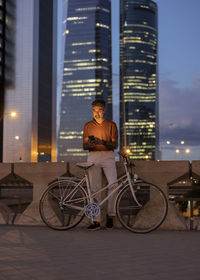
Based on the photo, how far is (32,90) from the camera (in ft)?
359

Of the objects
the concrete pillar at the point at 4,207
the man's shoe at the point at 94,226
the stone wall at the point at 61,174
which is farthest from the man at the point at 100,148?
the concrete pillar at the point at 4,207

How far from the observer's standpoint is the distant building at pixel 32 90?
104m

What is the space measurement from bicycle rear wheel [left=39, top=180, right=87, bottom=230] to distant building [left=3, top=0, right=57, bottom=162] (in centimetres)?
9516

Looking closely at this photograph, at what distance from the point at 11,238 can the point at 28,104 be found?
106 meters

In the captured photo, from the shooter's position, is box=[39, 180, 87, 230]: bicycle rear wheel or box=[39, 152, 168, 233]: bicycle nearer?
box=[39, 152, 168, 233]: bicycle

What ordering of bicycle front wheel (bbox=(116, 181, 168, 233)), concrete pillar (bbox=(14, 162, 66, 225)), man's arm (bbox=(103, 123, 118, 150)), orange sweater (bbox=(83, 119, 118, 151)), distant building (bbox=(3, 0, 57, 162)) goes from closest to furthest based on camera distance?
bicycle front wheel (bbox=(116, 181, 168, 233)) < man's arm (bbox=(103, 123, 118, 150)) < orange sweater (bbox=(83, 119, 118, 151)) < concrete pillar (bbox=(14, 162, 66, 225)) < distant building (bbox=(3, 0, 57, 162))

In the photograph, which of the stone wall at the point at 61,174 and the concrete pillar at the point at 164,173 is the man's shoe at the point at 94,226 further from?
the concrete pillar at the point at 164,173

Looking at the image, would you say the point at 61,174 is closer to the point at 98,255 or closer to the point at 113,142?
the point at 113,142

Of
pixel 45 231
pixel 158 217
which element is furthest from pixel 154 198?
pixel 45 231

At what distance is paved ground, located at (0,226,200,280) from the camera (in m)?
3.46

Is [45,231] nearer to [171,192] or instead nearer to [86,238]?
[86,238]

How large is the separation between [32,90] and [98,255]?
355 ft

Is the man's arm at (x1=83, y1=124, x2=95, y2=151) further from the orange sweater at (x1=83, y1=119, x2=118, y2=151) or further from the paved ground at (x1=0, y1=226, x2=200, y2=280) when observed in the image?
the paved ground at (x1=0, y1=226, x2=200, y2=280)

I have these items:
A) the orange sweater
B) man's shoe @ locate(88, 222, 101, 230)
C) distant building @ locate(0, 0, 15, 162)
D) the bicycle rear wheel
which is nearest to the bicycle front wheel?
man's shoe @ locate(88, 222, 101, 230)
